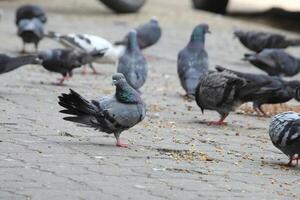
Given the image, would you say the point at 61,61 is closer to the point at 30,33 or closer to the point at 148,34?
the point at 30,33

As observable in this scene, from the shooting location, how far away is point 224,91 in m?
8.51

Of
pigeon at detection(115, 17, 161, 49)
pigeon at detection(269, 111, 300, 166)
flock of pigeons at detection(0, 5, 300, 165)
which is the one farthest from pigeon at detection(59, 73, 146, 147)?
pigeon at detection(115, 17, 161, 49)

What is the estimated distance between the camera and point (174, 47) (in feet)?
52.4

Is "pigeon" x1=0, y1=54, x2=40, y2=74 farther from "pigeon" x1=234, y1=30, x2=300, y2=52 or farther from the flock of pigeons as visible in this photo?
"pigeon" x1=234, y1=30, x2=300, y2=52

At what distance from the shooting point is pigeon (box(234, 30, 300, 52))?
14305mm

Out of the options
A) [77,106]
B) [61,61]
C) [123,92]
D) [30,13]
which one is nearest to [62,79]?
[61,61]

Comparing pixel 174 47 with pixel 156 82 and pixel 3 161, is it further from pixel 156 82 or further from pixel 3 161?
pixel 3 161

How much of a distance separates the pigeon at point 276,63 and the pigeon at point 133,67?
2676mm

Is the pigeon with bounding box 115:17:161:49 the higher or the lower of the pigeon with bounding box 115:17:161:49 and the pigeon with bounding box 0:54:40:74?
the lower

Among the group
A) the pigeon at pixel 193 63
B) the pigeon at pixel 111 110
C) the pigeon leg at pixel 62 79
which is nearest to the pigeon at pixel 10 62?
the pigeon leg at pixel 62 79

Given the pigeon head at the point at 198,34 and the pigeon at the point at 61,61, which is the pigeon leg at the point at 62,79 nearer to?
the pigeon at the point at 61,61

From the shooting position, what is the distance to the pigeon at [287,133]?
636 centimetres

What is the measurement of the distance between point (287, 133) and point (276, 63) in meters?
5.68

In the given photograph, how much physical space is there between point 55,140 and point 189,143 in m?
1.15
